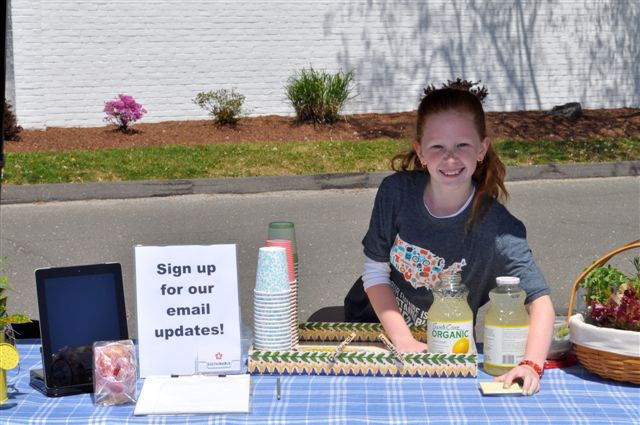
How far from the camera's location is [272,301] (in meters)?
2.38

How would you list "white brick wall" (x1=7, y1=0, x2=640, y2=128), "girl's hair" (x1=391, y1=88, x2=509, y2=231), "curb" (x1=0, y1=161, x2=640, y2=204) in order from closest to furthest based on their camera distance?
1. "girl's hair" (x1=391, y1=88, x2=509, y2=231)
2. "curb" (x1=0, y1=161, x2=640, y2=204)
3. "white brick wall" (x1=7, y1=0, x2=640, y2=128)

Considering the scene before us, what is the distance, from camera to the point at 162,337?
2338 millimetres

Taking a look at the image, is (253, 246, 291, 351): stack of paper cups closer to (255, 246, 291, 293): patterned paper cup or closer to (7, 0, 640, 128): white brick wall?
(255, 246, 291, 293): patterned paper cup

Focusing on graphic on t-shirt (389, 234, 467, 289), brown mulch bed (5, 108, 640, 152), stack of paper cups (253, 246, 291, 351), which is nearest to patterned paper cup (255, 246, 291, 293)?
stack of paper cups (253, 246, 291, 351)

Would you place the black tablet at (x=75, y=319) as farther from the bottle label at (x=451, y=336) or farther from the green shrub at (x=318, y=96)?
the green shrub at (x=318, y=96)

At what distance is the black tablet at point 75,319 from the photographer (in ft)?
7.45

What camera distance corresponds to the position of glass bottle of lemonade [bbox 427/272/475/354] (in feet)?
7.78

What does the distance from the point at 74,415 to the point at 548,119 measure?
1397cm

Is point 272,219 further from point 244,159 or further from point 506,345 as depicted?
point 506,345

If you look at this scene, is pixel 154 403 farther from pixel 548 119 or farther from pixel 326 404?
pixel 548 119

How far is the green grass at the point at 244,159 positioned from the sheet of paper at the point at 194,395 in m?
8.52

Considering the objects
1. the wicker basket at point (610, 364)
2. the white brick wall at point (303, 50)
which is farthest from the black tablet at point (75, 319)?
the white brick wall at point (303, 50)

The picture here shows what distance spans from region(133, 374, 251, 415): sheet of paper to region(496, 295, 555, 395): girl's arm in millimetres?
667

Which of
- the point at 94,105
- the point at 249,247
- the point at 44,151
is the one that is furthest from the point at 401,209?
the point at 94,105
